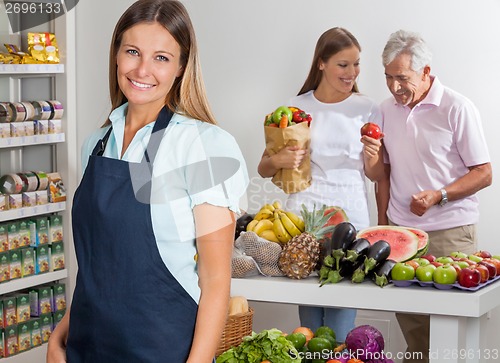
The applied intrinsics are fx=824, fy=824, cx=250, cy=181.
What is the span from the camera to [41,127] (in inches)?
174

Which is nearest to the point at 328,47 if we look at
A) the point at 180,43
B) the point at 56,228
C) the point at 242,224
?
the point at 242,224

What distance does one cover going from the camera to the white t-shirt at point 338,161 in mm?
3682

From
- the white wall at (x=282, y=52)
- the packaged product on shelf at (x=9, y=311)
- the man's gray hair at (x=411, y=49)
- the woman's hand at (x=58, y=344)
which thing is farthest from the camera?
the packaged product on shelf at (x=9, y=311)

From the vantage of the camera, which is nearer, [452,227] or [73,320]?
[73,320]

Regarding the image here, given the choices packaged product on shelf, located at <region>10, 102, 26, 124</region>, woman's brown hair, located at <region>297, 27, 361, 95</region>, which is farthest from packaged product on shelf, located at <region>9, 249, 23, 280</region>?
woman's brown hair, located at <region>297, 27, 361, 95</region>

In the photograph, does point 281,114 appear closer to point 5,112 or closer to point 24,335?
point 5,112

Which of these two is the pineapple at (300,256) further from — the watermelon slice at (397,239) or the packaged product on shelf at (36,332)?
the packaged product on shelf at (36,332)

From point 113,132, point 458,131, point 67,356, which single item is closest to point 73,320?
point 67,356

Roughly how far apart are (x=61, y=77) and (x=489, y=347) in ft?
8.96

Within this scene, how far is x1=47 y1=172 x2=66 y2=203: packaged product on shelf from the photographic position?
14.8 feet

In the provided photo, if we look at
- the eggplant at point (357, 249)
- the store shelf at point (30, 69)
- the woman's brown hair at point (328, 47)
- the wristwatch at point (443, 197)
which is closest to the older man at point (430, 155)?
the wristwatch at point (443, 197)

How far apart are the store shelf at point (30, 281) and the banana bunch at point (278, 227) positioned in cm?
166

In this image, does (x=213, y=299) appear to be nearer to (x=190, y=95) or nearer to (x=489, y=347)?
(x=190, y=95)

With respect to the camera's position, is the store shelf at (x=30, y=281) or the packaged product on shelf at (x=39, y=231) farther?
the packaged product on shelf at (x=39, y=231)
